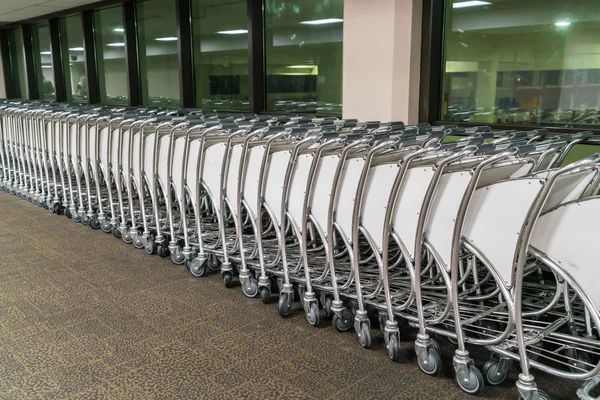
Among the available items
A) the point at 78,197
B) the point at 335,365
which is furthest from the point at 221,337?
the point at 78,197

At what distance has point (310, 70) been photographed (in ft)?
18.2

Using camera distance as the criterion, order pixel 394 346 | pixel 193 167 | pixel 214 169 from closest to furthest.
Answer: pixel 394 346
pixel 214 169
pixel 193 167

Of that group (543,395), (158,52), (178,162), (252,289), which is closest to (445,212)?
(543,395)

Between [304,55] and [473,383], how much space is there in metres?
4.22

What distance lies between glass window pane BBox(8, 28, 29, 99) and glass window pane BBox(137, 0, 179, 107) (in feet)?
15.4

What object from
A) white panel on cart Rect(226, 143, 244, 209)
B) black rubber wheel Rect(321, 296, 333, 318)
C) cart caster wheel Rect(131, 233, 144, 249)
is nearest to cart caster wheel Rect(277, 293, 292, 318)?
black rubber wheel Rect(321, 296, 333, 318)

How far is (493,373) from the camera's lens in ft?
6.93

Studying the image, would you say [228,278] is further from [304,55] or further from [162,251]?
[304,55]

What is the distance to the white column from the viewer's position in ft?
13.8

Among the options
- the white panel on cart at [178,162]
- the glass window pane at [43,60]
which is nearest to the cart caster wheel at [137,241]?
the white panel on cart at [178,162]

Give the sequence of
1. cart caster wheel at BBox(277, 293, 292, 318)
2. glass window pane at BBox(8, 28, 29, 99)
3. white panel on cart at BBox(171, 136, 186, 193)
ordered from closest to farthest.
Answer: cart caster wheel at BBox(277, 293, 292, 318)
white panel on cart at BBox(171, 136, 186, 193)
glass window pane at BBox(8, 28, 29, 99)

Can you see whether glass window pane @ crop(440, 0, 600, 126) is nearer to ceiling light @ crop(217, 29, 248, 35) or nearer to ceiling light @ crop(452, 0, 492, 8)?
ceiling light @ crop(452, 0, 492, 8)

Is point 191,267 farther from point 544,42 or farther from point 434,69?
point 544,42

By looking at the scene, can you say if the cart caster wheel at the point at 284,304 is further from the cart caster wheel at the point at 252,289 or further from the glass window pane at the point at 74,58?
the glass window pane at the point at 74,58
